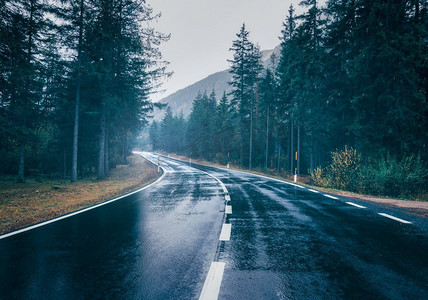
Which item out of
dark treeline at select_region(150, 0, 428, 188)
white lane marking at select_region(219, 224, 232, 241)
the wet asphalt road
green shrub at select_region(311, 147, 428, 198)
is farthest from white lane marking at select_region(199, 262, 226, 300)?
dark treeline at select_region(150, 0, 428, 188)

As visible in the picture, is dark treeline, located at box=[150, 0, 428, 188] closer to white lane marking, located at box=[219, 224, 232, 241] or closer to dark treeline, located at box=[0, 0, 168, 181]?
white lane marking, located at box=[219, 224, 232, 241]

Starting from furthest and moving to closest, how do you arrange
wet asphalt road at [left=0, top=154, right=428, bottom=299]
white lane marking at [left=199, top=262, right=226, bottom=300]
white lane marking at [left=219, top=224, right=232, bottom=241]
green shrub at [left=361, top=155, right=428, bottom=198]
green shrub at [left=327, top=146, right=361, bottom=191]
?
green shrub at [left=327, top=146, right=361, bottom=191], green shrub at [left=361, top=155, right=428, bottom=198], white lane marking at [left=219, top=224, right=232, bottom=241], wet asphalt road at [left=0, top=154, right=428, bottom=299], white lane marking at [left=199, top=262, right=226, bottom=300]

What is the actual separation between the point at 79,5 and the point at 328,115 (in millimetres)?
23149

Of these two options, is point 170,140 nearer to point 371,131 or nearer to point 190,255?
point 371,131

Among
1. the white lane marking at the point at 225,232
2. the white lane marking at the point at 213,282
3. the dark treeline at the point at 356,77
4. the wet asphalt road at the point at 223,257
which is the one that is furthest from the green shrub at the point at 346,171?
the white lane marking at the point at 213,282

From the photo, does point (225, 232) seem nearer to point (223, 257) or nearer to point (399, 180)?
point (223, 257)

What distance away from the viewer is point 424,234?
15.5 ft

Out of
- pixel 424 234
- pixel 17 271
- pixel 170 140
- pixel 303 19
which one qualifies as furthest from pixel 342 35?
pixel 170 140

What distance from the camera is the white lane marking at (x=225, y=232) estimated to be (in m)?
4.47

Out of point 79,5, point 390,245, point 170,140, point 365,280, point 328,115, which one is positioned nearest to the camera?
point 365,280

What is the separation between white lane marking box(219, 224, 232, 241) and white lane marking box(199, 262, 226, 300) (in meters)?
1.12

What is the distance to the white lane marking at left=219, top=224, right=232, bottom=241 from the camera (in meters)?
4.47

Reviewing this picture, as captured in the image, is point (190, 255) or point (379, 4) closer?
point (190, 255)

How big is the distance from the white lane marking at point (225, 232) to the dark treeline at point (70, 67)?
1303cm
